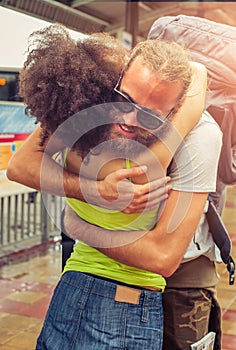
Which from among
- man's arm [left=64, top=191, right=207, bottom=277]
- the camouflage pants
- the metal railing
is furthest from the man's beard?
the metal railing

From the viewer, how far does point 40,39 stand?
5.54ft

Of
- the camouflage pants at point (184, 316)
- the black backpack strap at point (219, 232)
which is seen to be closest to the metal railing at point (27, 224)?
the camouflage pants at point (184, 316)

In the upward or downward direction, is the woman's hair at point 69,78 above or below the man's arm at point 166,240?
above

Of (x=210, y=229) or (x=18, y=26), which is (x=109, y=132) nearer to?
(x=210, y=229)

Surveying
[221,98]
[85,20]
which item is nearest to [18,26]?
[221,98]

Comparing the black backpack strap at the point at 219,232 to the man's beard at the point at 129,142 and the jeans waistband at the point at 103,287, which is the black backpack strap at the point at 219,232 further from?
the man's beard at the point at 129,142

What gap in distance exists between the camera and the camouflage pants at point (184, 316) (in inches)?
81.3

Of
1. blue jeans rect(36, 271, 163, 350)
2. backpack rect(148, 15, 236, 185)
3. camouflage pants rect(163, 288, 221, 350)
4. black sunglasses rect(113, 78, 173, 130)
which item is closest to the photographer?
black sunglasses rect(113, 78, 173, 130)

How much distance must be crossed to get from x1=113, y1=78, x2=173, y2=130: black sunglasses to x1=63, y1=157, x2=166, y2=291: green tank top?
0.27 m

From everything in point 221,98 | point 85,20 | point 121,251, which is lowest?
point 85,20

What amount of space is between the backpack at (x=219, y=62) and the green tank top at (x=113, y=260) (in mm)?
441

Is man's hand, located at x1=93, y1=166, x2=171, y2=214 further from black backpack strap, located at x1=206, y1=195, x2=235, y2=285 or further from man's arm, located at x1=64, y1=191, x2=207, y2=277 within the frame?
black backpack strap, located at x1=206, y1=195, x2=235, y2=285

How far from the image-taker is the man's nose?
1534mm

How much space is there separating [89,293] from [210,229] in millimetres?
520
